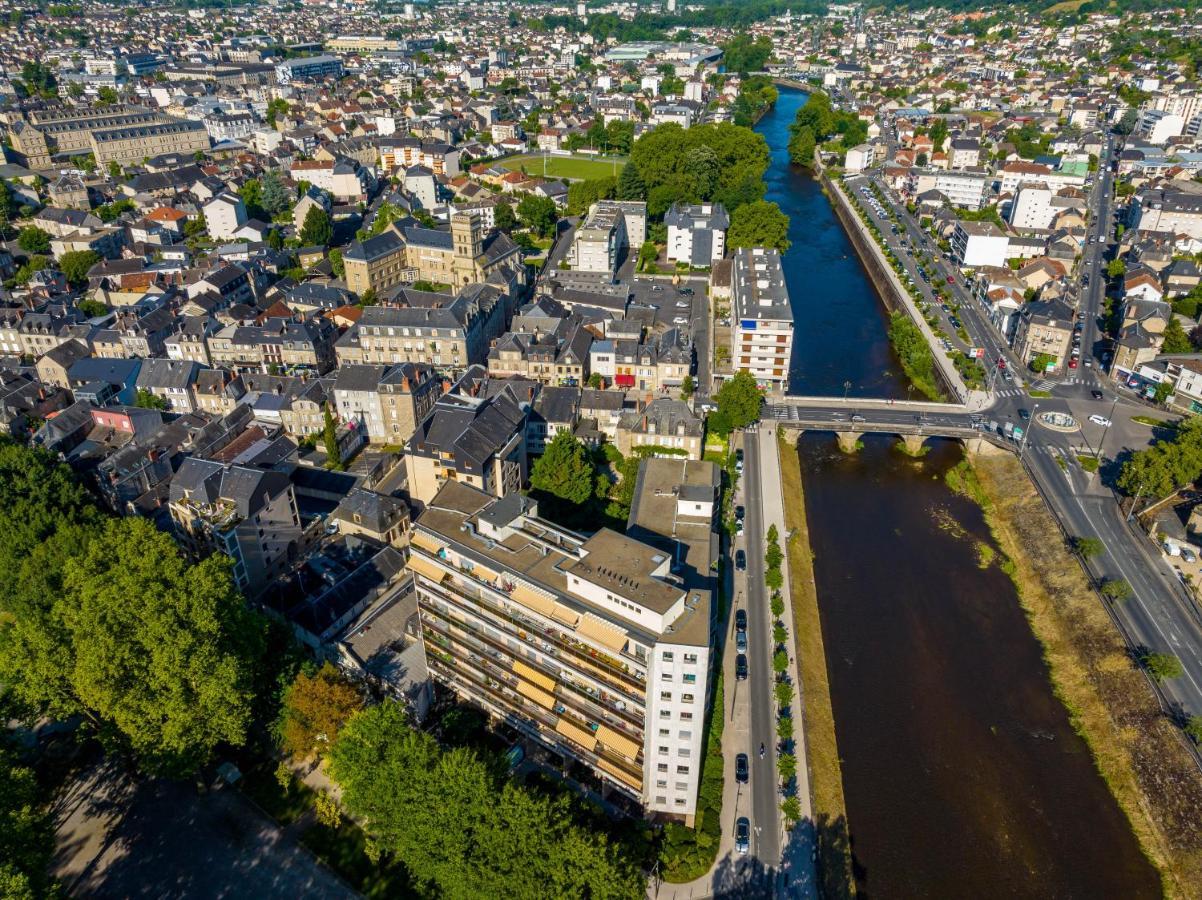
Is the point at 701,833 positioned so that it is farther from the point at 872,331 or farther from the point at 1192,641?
the point at 872,331

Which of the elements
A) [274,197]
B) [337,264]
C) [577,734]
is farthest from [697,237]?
[577,734]

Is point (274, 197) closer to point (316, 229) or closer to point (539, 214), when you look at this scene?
point (316, 229)

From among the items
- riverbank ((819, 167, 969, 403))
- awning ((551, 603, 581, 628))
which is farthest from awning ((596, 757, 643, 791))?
riverbank ((819, 167, 969, 403))

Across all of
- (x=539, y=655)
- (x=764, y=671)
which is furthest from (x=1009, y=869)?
(x=539, y=655)

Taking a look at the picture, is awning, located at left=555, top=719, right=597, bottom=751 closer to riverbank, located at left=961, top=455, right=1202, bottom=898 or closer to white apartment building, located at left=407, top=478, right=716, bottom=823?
white apartment building, located at left=407, top=478, right=716, bottom=823

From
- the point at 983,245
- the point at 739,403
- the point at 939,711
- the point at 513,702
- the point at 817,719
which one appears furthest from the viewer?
the point at 983,245

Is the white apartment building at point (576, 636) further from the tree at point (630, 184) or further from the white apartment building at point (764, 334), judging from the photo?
the tree at point (630, 184)
